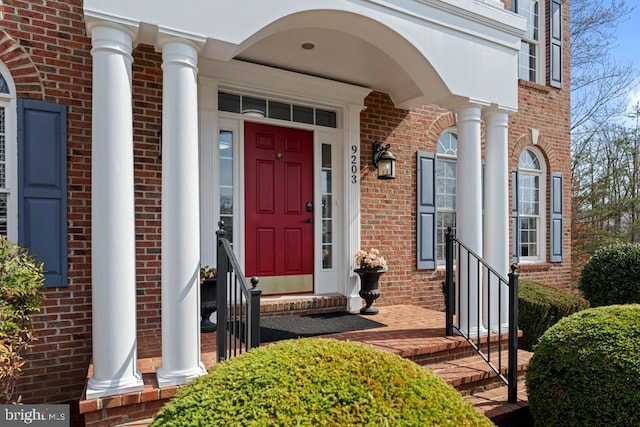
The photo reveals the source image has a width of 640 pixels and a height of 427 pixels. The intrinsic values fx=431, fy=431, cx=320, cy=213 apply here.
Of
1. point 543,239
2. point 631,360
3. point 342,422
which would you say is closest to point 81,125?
point 342,422

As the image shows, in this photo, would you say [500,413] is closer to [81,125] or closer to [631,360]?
[631,360]

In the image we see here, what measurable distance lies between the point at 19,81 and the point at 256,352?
9.94 ft

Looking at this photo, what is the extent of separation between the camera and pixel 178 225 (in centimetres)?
276

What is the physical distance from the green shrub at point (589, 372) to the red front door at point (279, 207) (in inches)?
103

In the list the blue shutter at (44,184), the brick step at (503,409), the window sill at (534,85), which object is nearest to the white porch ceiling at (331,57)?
the blue shutter at (44,184)

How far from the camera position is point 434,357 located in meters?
3.75

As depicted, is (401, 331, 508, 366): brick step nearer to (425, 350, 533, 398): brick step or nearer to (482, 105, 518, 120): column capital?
(425, 350, 533, 398): brick step

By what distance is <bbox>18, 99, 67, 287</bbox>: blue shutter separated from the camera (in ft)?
10.7

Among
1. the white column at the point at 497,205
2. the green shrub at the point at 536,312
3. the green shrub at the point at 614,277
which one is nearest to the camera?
the white column at the point at 497,205

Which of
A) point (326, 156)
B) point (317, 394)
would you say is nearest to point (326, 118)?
point (326, 156)

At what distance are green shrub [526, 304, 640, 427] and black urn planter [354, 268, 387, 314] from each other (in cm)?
206

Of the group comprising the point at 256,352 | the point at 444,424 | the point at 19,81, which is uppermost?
the point at 19,81

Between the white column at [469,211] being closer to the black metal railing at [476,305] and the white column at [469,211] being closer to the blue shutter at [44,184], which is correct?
the black metal railing at [476,305]

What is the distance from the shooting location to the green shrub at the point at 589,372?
2.53 metres
